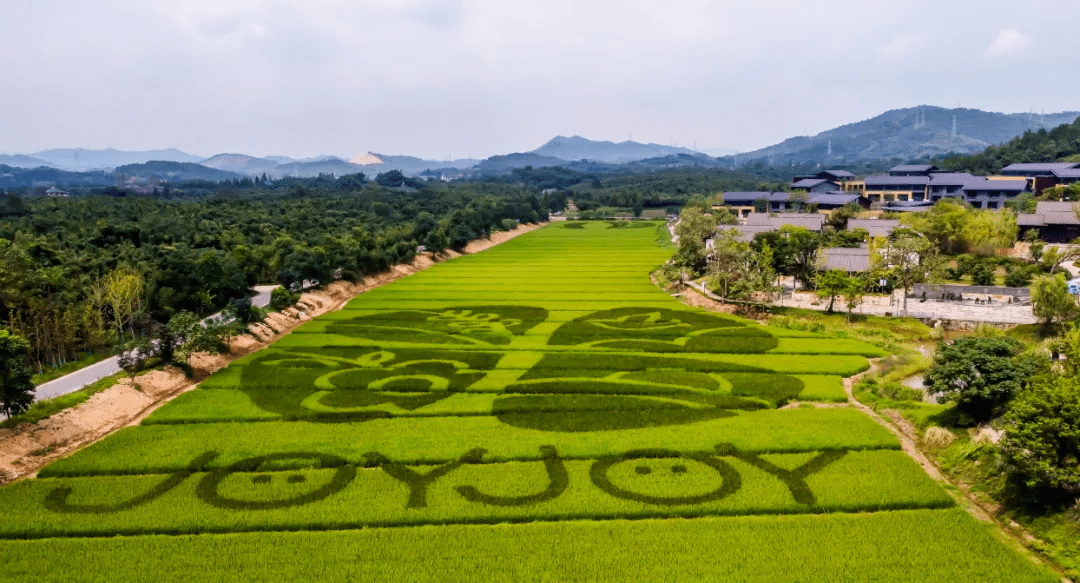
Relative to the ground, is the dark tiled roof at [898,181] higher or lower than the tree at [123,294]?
higher

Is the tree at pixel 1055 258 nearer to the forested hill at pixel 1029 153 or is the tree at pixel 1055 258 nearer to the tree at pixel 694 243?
the tree at pixel 694 243

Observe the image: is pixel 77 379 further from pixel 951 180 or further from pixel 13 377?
pixel 951 180

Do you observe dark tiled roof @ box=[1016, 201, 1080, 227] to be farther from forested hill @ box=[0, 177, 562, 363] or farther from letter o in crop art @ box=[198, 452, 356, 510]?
letter o in crop art @ box=[198, 452, 356, 510]

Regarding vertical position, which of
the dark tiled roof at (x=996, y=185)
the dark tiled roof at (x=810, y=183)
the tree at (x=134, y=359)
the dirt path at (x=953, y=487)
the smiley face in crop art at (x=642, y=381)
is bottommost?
the dirt path at (x=953, y=487)

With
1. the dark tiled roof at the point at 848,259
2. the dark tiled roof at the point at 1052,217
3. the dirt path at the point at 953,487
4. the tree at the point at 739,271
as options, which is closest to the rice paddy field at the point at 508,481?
the dirt path at the point at 953,487

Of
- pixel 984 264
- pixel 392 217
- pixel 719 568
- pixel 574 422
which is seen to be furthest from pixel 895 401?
pixel 392 217

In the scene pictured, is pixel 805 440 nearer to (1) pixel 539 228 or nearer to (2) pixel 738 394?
(2) pixel 738 394
